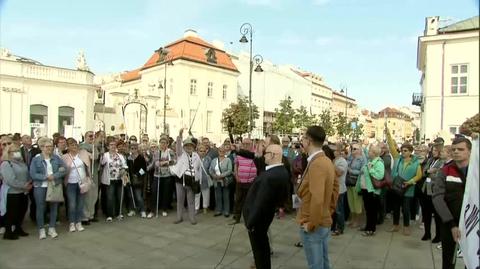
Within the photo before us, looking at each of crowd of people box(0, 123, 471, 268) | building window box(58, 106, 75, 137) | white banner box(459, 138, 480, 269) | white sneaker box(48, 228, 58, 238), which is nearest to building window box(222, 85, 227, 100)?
building window box(58, 106, 75, 137)

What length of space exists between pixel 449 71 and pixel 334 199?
29129mm

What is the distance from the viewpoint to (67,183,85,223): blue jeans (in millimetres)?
8227

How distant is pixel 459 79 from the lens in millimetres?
29219

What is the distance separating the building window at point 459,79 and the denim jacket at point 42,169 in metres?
28.7

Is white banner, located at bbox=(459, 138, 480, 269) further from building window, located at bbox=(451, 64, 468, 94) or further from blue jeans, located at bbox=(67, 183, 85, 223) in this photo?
building window, located at bbox=(451, 64, 468, 94)

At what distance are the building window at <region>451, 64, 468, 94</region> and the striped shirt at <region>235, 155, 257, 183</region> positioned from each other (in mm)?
25717

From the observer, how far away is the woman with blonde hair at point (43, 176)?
25.0 feet

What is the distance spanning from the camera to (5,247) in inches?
273

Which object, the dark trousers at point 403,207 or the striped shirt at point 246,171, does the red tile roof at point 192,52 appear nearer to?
the striped shirt at point 246,171

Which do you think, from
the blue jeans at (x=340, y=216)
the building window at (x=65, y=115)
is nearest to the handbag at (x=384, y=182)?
the blue jeans at (x=340, y=216)

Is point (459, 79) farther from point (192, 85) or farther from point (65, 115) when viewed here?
point (192, 85)

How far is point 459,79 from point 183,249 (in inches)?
1111

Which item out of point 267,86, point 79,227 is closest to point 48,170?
point 79,227

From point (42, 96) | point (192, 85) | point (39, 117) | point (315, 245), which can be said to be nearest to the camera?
point (315, 245)
